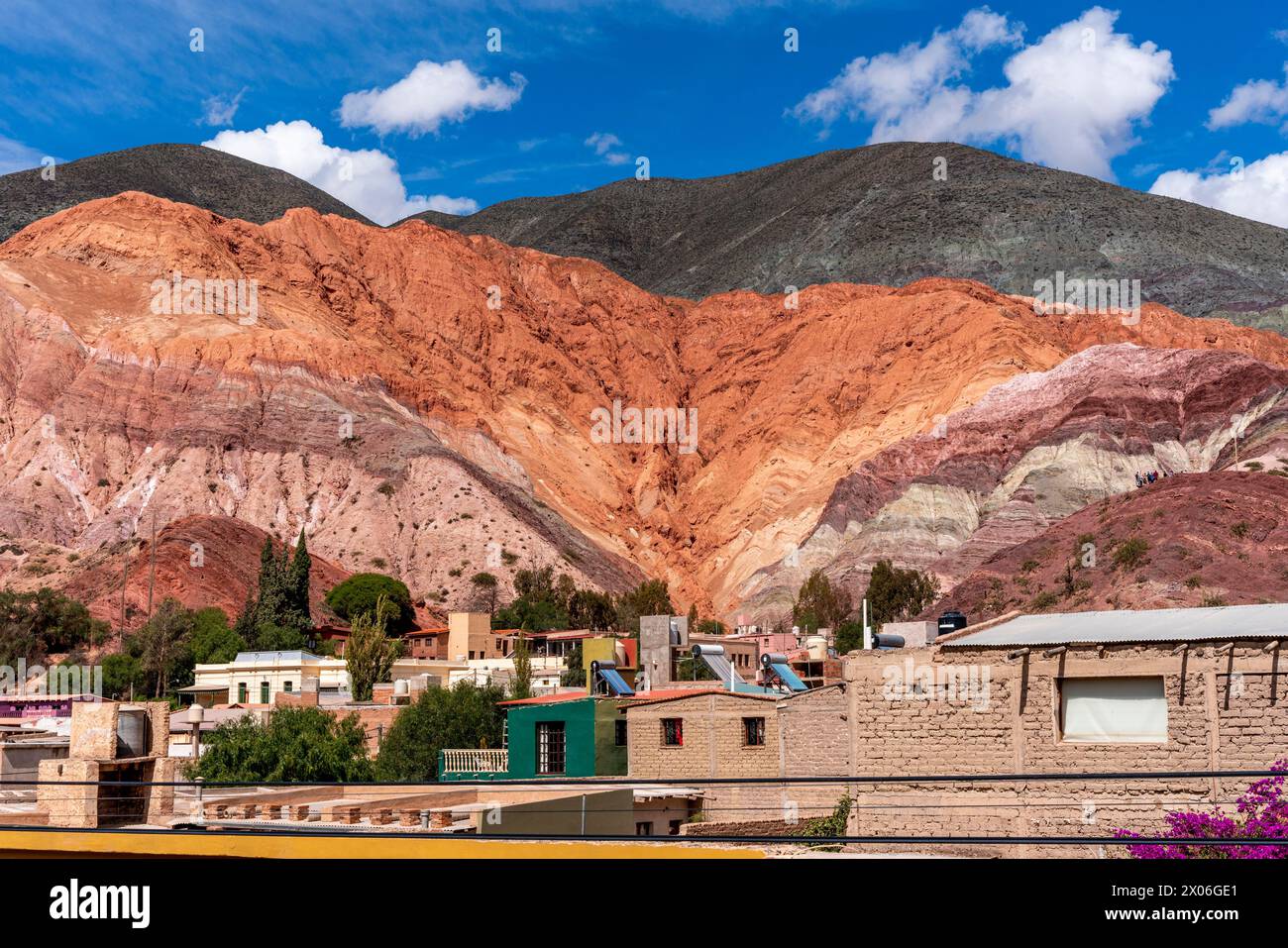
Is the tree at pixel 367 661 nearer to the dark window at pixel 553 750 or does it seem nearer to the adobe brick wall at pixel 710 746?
the dark window at pixel 553 750

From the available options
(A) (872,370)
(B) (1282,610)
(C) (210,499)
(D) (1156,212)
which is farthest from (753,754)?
(D) (1156,212)

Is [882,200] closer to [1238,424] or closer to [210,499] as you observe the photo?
[1238,424]

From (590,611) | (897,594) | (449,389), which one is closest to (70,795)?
(897,594)

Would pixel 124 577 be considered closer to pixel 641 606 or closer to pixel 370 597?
pixel 370 597

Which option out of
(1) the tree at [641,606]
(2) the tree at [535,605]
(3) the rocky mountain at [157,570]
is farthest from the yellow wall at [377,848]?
(1) the tree at [641,606]

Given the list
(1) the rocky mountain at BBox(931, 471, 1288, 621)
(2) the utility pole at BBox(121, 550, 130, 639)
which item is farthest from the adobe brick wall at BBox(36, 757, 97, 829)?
(2) the utility pole at BBox(121, 550, 130, 639)

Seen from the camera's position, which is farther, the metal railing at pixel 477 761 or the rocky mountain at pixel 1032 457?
the rocky mountain at pixel 1032 457

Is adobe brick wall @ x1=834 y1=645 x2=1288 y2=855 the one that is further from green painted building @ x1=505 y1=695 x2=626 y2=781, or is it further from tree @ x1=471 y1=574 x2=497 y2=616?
tree @ x1=471 y1=574 x2=497 y2=616
